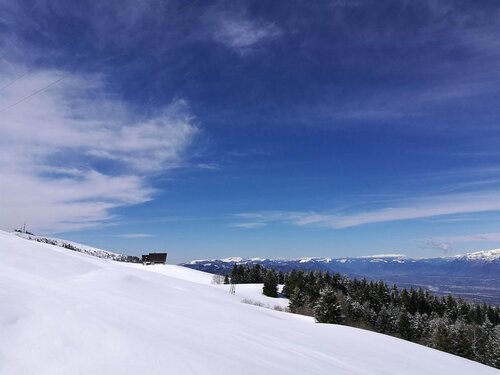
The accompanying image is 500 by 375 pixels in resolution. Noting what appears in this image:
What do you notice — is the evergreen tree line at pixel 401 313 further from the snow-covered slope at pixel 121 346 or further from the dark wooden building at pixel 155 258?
the dark wooden building at pixel 155 258

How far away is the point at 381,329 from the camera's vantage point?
86.9 m

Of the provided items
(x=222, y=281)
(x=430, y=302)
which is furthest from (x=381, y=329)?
(x=222, y=281)

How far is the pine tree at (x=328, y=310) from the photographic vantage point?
6438 centimetres

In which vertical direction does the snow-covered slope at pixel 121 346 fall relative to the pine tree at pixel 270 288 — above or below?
above

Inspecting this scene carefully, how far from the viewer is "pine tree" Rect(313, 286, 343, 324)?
6438cm

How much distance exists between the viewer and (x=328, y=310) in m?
64.6

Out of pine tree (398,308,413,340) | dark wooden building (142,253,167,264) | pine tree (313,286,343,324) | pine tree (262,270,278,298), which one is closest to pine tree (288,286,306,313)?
pine tree (262,270,278,298)

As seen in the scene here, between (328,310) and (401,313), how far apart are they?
29.9 metres

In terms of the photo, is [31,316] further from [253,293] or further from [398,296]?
[398,296]

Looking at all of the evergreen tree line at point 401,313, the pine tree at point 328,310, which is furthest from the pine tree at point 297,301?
the pine tree at point 328,310

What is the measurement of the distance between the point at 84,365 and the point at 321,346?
1435 cm

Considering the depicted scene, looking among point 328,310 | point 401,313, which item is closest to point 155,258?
point 401,313

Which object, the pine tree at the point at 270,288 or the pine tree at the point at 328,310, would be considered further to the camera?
the pine tree at the point at 270,288

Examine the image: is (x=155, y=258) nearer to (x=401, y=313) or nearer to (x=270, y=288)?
(x=270, y=288)
